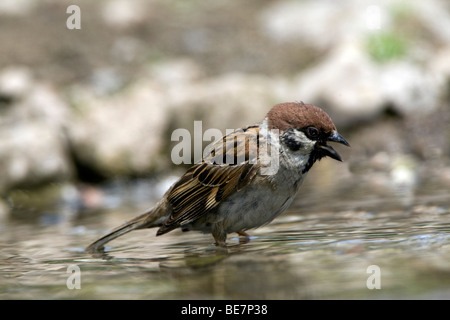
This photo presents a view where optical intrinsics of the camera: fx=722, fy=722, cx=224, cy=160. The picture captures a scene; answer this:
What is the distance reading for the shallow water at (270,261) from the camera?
3.56m

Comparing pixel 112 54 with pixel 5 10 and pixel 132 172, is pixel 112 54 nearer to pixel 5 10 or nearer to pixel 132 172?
pixel 5 10

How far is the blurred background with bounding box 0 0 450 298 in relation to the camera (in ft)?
25.2

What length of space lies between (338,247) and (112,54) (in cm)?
1062

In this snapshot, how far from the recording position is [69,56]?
1415 centimetres

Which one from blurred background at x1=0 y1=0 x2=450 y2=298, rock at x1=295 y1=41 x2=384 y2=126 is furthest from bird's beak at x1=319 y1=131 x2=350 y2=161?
rock at x1=295 y1=41 x2=384 y2=126

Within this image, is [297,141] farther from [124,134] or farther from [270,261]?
[124,134]

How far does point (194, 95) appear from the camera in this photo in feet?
35.5

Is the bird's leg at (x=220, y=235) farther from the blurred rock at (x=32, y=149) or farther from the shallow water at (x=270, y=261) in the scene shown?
the blurred rock at (x=32, y=149)

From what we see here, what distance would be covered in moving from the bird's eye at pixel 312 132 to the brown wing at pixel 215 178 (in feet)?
1.24

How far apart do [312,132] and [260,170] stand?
17.5 inches

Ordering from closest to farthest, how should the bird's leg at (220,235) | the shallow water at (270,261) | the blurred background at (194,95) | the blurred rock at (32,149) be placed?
the shallow water at (270,261) < the bird's leg at (220,235) < the blurred background at (194,95) < the blurred rock at (32,149)

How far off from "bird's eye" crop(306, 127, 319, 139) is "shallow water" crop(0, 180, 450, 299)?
0.68m

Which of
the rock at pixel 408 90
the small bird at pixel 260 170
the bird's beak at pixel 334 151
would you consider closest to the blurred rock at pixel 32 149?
the small bird at pixel 260 170

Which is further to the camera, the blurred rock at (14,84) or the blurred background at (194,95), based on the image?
the blurred rock at (14,84)
